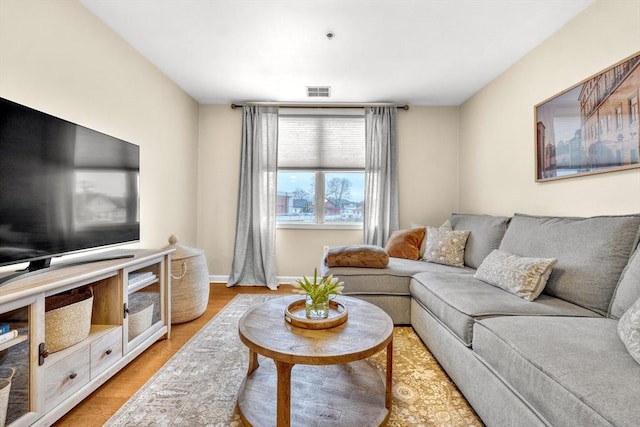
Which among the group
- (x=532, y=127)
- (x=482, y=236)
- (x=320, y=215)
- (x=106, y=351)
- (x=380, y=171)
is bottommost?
(x=106, y=351)

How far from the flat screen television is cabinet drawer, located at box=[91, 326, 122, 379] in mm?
509

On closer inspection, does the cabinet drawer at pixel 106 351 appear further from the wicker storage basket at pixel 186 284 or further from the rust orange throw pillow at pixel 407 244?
the rust orange throw pillow at pixel 407 244

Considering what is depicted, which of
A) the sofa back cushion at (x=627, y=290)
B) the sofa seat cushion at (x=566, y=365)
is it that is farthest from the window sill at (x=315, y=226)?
the sofa back cushion at (x=627, y=290)

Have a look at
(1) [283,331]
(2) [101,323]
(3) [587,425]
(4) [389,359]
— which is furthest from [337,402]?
(2) [101,323]

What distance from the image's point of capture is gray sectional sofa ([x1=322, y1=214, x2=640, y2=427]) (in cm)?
93

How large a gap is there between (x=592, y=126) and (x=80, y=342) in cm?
335

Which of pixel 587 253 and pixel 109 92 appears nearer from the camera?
pixel 587 253

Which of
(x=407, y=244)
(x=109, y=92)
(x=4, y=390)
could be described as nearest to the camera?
(x=4, y=390)

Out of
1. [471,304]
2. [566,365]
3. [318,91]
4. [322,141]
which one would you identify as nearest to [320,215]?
[322,141]

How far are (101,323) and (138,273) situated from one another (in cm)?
35

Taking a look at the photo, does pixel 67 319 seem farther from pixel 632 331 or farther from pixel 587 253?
pixel 587 253

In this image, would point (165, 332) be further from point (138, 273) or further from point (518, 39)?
point (518, 39)

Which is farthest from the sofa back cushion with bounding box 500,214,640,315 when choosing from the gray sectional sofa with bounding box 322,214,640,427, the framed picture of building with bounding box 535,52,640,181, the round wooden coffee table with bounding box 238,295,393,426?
the round wooden coffee table with bounding box 238,295,393,426

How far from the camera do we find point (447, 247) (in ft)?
9.24
